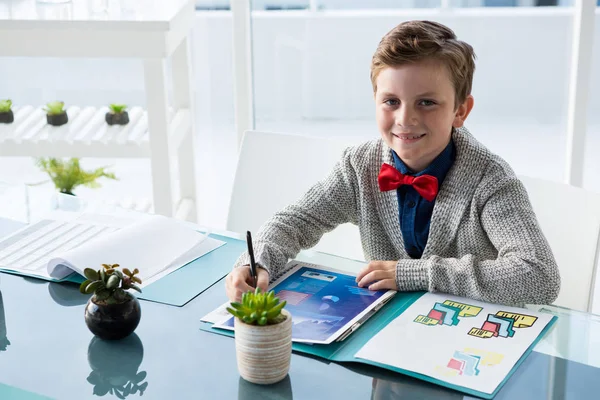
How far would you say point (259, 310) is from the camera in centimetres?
101

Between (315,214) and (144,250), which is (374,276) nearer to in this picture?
(315,214)

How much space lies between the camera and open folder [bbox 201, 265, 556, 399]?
3.35 ft

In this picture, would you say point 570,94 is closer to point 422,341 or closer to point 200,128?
point 200,128

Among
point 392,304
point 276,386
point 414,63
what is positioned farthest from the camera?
point 414,63

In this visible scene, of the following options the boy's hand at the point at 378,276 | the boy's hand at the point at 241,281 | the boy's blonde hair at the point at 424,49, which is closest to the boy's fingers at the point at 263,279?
the boy's hand at the point at 241,281

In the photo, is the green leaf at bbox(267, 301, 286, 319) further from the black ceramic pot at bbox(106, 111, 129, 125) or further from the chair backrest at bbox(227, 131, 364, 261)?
the black ceramic pot at bbox(106, 111, 129, 125)

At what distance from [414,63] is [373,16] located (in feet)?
4.30

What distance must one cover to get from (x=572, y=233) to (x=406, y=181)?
0.35m

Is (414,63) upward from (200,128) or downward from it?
upward

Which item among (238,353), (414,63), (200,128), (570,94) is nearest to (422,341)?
A: (238,353)

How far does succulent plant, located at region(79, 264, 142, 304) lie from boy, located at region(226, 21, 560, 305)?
0.58 ft

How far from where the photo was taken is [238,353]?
1.02 meters

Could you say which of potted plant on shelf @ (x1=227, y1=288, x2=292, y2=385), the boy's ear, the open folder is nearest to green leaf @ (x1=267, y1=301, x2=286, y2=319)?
potted plant on shelf @ (x1=227, y1=288, x2=292, y2=385)

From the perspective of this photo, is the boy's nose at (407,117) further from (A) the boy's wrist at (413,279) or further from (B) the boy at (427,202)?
(A) the boy's wrist at (413,279)
